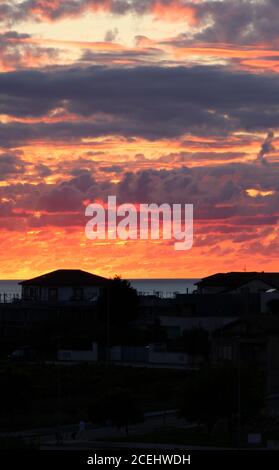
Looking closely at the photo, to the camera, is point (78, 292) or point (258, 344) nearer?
point (258, 344)

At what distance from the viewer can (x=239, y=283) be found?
138m

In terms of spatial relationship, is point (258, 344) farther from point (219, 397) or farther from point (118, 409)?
point (118, 409)

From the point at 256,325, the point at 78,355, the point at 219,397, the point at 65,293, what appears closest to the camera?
the point at 219,397

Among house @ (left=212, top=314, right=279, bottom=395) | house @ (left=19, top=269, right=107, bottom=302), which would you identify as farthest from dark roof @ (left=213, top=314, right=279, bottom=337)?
house @ (left=19, top=269, right=107, bottom=302)

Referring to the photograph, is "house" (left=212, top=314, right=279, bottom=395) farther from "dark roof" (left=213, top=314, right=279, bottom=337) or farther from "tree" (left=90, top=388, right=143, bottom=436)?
"tree" (left=90, top=388, right=143, bottom=436)

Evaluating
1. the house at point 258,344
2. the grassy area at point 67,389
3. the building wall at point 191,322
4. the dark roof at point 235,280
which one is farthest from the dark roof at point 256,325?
the dark roof at point 235,280

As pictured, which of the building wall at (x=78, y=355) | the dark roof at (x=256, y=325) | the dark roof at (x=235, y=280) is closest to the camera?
the dark roof at (x=256, y=325)

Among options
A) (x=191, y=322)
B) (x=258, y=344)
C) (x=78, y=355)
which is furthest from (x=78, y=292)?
(x=258, y=344)

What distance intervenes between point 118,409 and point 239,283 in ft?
231

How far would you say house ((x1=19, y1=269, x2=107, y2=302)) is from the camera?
5522 inches

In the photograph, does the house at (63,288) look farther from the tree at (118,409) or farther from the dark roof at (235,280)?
the tree at (118,409)

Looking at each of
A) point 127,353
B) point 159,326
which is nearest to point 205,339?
point 127,353

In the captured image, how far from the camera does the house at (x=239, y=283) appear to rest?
134875 millimetres
